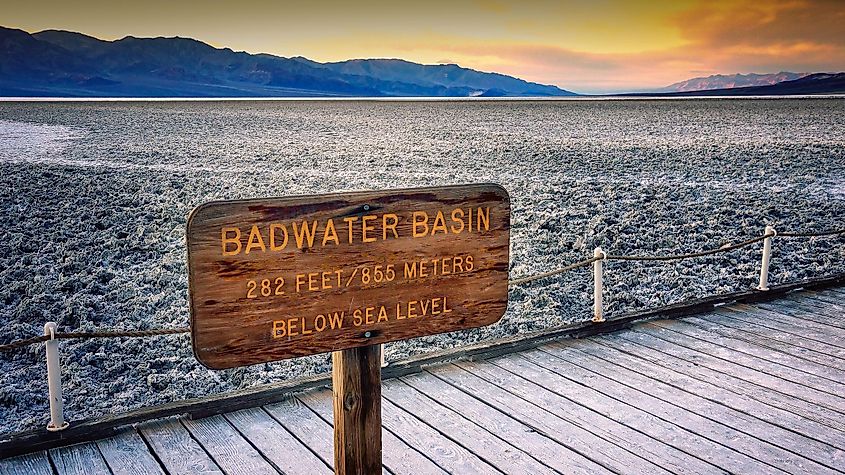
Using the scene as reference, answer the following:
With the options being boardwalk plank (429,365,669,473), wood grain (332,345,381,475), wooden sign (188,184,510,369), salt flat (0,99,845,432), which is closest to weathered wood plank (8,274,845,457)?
boardwalk plank (429,365,669,473)

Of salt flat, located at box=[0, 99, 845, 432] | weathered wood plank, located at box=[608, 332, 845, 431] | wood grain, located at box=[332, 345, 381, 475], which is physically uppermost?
wood grain, located at box=[332, 345, 381, 475]

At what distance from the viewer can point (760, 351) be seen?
5273 millimetres

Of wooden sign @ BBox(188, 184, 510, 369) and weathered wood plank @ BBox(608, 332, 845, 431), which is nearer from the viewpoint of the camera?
wooden sign @ BBox(188, 184, 510, 369)

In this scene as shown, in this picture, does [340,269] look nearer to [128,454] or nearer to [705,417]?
[128,454]

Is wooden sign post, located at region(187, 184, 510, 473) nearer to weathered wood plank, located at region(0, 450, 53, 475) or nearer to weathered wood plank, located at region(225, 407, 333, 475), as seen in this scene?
weathered wood plank, located at region(225, 407, 333, 475)

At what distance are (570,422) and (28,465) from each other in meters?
2.58

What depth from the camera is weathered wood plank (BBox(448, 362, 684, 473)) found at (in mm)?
3748

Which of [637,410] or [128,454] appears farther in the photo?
[637,410]

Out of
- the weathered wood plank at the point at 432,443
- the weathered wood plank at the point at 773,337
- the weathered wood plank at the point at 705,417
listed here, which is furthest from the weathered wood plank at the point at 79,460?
the weathered wood plank at the point at 773,337

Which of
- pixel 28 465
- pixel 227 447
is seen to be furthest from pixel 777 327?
pixel 28 465

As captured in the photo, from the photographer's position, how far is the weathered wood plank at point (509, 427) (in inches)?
148

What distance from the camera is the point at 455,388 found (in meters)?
4.70

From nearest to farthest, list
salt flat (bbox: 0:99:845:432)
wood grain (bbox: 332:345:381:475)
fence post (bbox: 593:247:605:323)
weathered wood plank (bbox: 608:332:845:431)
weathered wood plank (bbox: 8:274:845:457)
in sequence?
wood grain (bbox: 332:345:381:475) < weathered wood plank (bbox: 8:274:845:457) < weathered wood plank (bbox: 608:332:845:431) < fence post (bbox: 593:247:605:323) < salt flat (bbox: 0:99:845:432)

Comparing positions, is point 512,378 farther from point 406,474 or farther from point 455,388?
point 406,474
